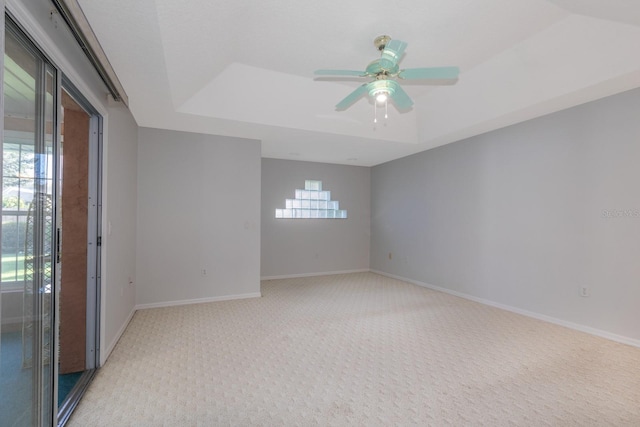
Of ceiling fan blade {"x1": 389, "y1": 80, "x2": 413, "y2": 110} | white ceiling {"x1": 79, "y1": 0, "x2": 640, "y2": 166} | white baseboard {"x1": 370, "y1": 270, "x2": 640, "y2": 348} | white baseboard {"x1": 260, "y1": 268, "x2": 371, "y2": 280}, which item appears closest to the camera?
white ceiling {"x1": 79, "y1": 0, "x2": 640, "y2": 166}

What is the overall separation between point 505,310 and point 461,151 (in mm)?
2325

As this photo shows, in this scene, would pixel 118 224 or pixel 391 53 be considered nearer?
pixel 391 53

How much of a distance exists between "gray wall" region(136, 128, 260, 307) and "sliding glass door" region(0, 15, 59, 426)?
242 cm

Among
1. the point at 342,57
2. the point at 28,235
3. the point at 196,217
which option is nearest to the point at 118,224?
the point at 196,217

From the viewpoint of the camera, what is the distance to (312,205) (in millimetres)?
6238

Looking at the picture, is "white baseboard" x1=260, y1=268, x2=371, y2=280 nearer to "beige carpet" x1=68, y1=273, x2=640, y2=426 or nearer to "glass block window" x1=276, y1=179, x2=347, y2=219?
"glass block window" x1=276, y1=179, x2=347, y2=219

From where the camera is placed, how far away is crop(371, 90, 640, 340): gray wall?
2.93m

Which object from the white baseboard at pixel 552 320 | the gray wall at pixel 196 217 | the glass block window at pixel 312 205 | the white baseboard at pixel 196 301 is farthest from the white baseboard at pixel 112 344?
the white baseboard at pixel 552 320

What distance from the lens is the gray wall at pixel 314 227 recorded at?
19.1 feet

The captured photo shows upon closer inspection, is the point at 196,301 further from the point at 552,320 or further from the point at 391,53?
the point at 552,320

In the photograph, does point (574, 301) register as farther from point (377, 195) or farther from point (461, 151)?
point (377, 195)

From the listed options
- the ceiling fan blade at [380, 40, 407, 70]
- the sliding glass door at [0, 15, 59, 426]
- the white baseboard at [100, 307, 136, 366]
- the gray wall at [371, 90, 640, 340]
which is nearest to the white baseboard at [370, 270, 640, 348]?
the gray wall at [371, 90, 640, 340]

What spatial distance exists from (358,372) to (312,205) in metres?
4.17

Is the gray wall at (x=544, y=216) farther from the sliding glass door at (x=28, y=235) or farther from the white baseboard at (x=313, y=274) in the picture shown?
the sliding glass door at (x=28, y=235)
